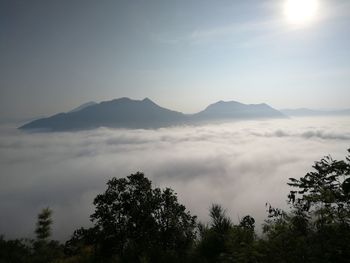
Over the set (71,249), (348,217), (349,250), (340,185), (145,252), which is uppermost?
(340,185)

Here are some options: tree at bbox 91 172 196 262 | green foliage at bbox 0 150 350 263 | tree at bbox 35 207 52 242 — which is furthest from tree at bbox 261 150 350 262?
tree at bbox 35 207 52 242

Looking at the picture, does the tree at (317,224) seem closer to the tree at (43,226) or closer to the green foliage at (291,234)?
the green foliage at (291,234)

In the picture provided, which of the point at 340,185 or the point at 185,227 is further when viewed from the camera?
the point at 185,227

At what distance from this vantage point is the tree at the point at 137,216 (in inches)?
1000

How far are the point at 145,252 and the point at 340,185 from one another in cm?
700

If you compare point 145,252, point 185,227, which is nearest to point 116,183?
point 185,227

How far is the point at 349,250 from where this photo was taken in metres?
7.18

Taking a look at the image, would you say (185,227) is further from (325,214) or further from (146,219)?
(325,214)

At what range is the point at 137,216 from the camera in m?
26.1

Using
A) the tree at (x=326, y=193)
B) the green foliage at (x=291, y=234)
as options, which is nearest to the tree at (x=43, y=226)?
the green foliage at (x=291, y=234)

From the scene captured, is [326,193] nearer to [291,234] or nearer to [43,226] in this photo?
[291,234]

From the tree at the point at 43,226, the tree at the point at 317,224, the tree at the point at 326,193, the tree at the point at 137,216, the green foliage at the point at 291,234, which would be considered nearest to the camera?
the tree at the point at 317,224

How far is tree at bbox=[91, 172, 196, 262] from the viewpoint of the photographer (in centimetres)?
2541

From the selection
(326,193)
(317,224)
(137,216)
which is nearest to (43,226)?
(137,216)
